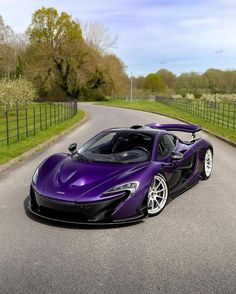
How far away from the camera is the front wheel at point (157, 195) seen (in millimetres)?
6055

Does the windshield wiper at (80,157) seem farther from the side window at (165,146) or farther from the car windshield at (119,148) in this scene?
the side window at (165,146)

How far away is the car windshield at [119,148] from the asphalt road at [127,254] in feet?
3.43

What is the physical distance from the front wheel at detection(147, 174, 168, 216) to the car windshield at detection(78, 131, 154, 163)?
0.43m

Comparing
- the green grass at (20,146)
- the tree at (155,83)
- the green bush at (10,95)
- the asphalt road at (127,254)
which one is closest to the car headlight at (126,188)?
the asphalt road at (127,254)

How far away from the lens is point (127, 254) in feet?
15.4

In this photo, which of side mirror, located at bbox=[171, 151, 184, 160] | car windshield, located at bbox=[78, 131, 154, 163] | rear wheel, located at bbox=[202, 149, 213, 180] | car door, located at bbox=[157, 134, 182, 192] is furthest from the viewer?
rear wheel, located at bbox=[202, 149, 213, 180]

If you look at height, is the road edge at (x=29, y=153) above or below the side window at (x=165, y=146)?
below

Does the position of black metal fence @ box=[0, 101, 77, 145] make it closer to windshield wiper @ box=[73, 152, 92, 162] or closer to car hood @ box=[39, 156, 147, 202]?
windshield wiper @ box=[73, 152, 92, 162]

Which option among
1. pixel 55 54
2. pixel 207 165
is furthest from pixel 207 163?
pixel 55 54

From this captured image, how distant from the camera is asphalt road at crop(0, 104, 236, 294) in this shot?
13.0ft

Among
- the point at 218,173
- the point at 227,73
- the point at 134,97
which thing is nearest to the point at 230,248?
the point at 218,173

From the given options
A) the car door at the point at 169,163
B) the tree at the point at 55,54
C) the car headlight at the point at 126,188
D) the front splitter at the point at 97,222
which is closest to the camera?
the front splitter at the point at 97,222

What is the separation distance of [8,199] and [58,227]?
197 centimetres

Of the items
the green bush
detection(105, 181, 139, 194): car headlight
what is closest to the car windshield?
detection(105, 181, 139, 194): car headlight
